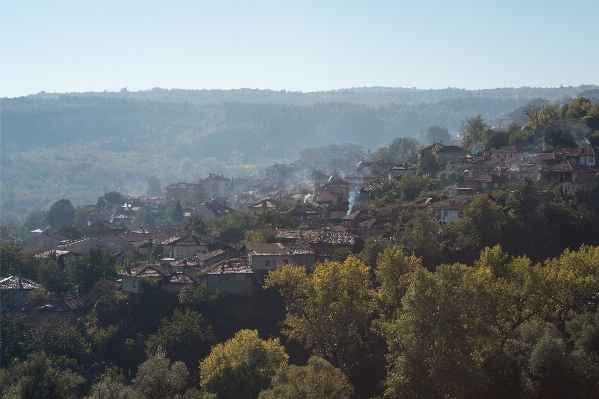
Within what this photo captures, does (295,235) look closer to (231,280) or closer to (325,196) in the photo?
(231,280)

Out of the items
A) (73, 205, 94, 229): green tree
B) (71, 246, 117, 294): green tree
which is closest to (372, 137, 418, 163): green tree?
(73, 205, 94, 229): green tree

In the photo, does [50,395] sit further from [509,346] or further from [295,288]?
[509,346]

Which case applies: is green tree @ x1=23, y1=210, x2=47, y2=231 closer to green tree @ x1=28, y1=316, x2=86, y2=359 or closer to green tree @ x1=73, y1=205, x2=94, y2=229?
green tree @ x1=73, y1=205, x2=94, y2=229

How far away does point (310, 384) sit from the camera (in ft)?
68.1

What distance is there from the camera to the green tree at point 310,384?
20.6 meters

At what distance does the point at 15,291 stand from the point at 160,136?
131703mm

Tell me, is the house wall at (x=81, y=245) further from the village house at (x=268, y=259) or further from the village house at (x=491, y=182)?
the village house at (x=491, y=182)

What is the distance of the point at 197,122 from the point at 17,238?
4413 inches

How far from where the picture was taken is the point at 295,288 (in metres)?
29.4

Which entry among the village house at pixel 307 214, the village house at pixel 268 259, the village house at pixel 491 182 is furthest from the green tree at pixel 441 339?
the village house at pixel 307 214

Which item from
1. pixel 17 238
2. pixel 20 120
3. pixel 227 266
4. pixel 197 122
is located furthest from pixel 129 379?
pixel 197 122

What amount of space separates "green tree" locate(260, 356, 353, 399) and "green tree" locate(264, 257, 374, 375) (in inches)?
107

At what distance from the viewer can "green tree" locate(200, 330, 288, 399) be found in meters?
24.1

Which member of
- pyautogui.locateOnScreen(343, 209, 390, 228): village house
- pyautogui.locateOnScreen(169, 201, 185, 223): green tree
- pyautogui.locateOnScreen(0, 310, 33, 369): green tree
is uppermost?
pyautogui.locateOnScreen(343, 209, 390, 228): village house
